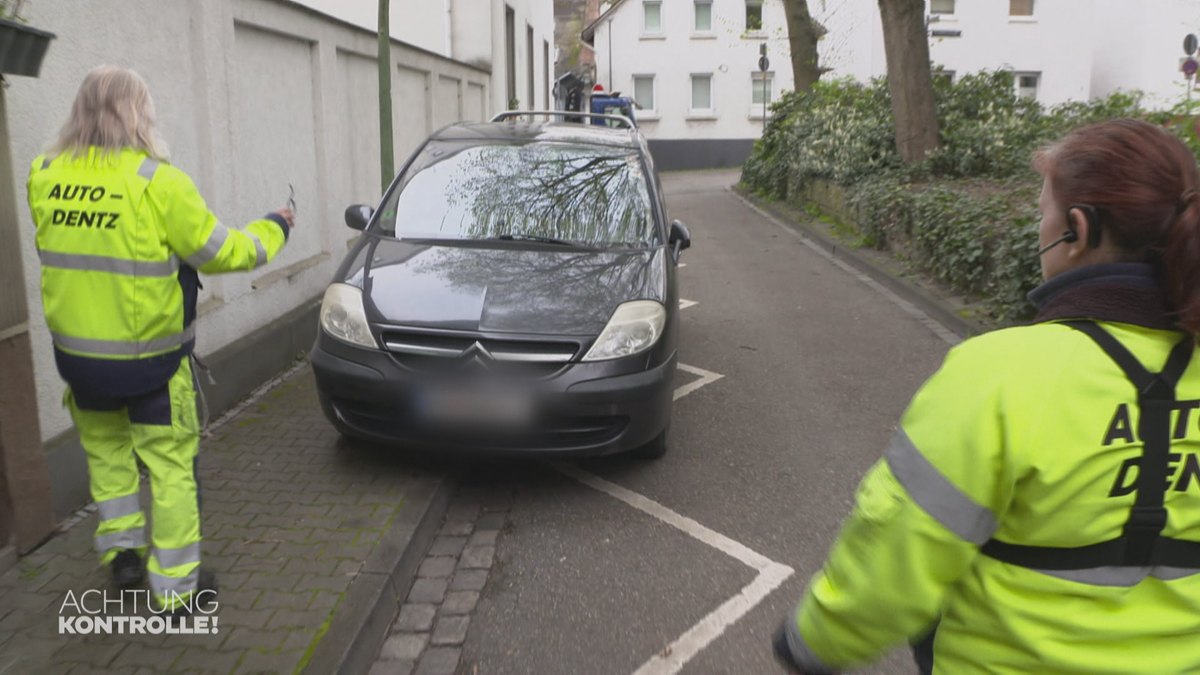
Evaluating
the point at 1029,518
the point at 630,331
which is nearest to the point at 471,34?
the point at 630,331

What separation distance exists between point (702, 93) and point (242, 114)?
3550cm

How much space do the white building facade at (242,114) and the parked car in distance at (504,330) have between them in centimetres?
107

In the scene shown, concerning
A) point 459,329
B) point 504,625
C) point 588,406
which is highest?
point 459,329

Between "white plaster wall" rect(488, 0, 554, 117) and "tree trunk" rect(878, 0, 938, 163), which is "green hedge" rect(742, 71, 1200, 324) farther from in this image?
"white plaster wall" rect(488, 0, 554, 117)

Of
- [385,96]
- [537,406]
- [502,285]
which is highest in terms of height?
[385,96]

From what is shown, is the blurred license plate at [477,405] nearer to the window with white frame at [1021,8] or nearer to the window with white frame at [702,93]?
the window with white frame at [1021,8]

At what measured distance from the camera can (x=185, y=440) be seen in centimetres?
359

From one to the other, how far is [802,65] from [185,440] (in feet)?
66.6

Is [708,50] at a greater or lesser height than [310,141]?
greater

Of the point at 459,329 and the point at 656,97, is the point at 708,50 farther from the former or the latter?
the point at 459,329

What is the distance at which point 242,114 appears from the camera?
271 inches

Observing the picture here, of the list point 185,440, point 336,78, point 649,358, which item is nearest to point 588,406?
point 649,358

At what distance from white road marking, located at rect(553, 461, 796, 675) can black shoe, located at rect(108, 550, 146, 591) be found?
1872 mm

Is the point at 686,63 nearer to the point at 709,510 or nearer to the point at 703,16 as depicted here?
the point at 703,16
